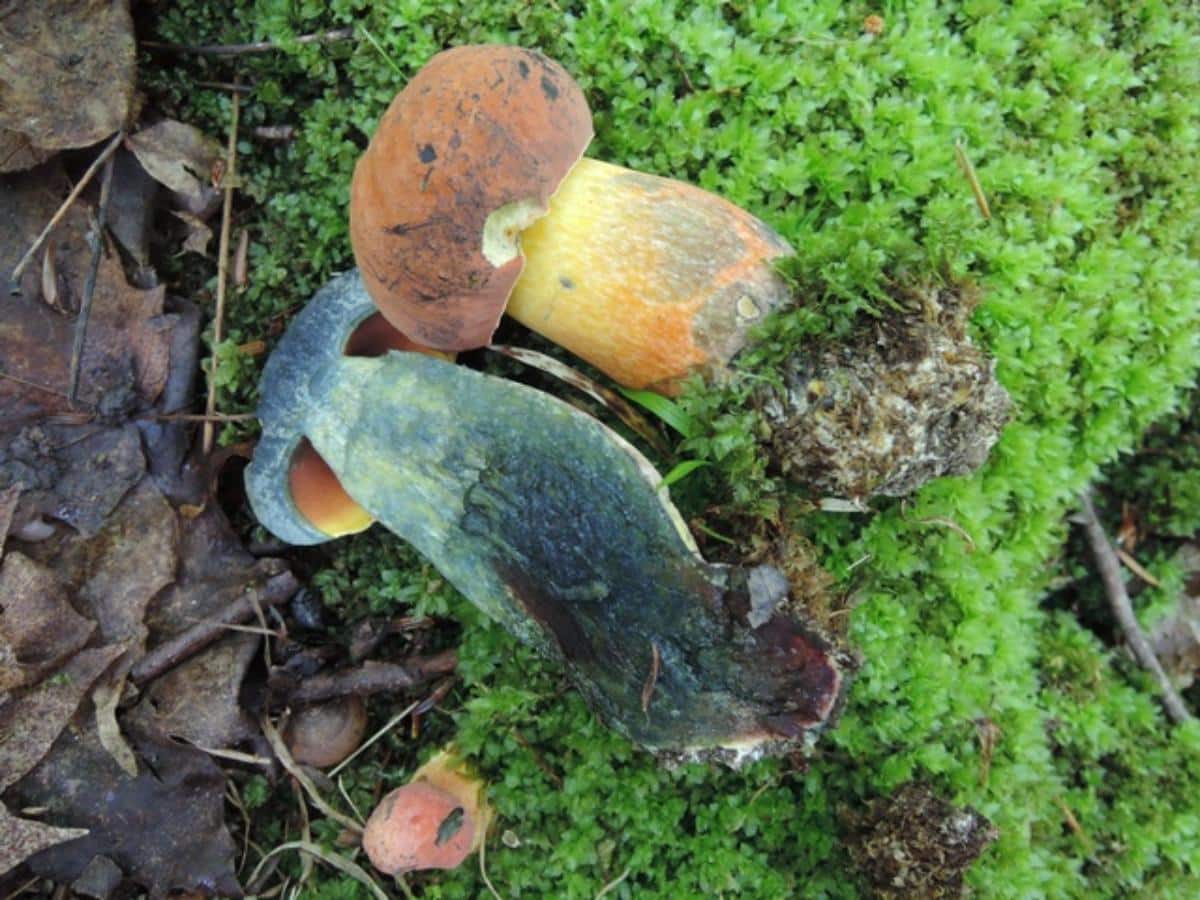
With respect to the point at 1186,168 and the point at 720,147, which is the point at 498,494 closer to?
the point at 720,147

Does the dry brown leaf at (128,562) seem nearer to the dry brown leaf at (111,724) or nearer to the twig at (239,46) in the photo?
the dry brown leaf at (111,724)

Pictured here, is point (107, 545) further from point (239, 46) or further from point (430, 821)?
point (239, 46)

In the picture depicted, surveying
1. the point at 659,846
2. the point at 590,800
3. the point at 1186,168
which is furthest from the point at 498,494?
the point at 1186,168

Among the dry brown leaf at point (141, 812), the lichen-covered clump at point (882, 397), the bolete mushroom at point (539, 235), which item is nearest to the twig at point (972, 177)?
the lichen-covered clump at point (882, 397)

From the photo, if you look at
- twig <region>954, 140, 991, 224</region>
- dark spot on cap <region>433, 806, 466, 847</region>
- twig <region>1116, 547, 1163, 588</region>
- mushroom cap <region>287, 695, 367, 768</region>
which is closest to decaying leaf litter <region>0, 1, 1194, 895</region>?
mushroom cap <region>287, 695, 367, 768</region>

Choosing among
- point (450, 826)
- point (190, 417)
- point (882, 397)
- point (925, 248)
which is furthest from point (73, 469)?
point (925, 248)

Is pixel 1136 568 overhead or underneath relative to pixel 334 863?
overhead

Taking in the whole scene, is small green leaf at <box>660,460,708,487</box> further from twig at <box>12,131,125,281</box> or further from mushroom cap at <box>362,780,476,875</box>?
twig at <box>12,131,125,281</box>
